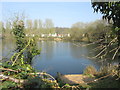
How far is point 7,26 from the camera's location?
8.19m

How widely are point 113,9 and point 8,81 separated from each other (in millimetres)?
2088

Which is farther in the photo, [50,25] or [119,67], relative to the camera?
[50,25]

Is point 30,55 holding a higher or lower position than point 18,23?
lower

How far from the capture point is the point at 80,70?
11.6m

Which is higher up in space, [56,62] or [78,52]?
[78,52]

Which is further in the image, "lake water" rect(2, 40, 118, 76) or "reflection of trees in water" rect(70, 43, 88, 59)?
"reflection of trees in water" rect(70, 43, 88, 59)

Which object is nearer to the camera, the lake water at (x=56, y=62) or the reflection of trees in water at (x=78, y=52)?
the lake water at (x=56, y=62)

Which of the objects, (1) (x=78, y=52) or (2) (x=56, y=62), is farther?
(1) (x=78, y=52)

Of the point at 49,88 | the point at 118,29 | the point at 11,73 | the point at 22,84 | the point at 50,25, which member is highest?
the point at 50,25

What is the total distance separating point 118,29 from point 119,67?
67 cm

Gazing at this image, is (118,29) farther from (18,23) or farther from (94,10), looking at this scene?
(18,23)

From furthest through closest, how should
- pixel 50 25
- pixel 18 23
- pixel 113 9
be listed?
pixel 50 25, pixel 18 23, pixel 113 9

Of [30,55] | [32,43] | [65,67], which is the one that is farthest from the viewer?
[65,67]

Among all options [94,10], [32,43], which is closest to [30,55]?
[32,43]
